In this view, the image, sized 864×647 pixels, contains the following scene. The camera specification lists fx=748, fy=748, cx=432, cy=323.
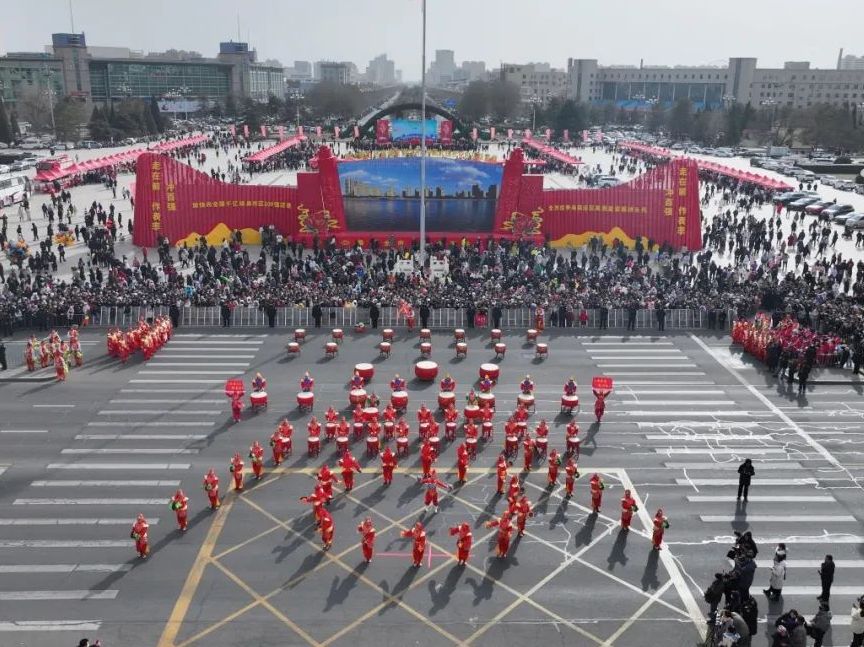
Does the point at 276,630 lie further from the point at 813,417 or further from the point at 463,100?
the point at 463,100

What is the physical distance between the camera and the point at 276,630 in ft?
43.0

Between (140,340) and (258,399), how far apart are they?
727 cm

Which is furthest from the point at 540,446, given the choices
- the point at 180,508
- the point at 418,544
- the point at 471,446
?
the point at 180,508

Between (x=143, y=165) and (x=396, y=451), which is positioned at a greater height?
(x=143, y=165)

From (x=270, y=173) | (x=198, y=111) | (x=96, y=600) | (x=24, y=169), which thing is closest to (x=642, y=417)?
(x=96, y=600)

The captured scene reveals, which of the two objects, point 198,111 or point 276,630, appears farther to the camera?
point 198,111

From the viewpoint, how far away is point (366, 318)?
101 feet

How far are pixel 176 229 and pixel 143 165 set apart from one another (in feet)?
12.9

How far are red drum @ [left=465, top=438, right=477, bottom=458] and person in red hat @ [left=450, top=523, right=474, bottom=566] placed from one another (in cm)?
425

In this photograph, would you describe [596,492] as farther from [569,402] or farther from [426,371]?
[426,371]

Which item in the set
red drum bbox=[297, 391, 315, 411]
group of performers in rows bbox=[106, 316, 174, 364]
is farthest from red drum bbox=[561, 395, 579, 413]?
group of performers in rows bbox=[106, 316, 174, 364]

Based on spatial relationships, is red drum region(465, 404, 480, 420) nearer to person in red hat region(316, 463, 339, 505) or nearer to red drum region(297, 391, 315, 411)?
red drum region(297, 391, 315, 411)

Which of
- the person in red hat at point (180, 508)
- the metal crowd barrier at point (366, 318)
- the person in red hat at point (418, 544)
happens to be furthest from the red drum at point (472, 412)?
the metal crowd barrier at point (366, 318)

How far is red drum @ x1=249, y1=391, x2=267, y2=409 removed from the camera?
73.3 ft
